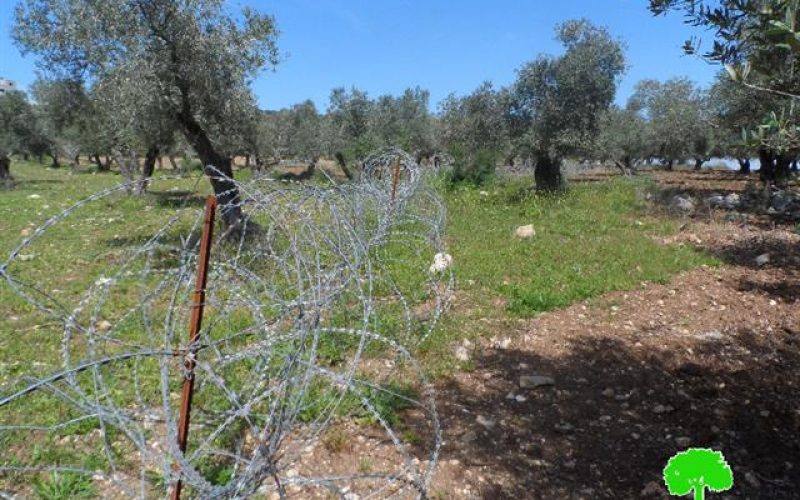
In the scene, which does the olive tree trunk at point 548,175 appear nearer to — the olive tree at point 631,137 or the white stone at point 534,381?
the olive tree at point 631,137

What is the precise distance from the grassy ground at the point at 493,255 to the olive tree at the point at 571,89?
5.71 feet

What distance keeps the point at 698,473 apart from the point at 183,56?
10.1 metres

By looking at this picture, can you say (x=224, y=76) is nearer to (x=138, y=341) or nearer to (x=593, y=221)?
(x=138, y=341)

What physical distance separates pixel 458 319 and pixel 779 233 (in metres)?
9.51

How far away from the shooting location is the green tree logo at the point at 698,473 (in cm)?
118

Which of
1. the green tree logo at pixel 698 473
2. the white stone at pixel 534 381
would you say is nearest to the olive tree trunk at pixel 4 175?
the white stone at pixel 534 381

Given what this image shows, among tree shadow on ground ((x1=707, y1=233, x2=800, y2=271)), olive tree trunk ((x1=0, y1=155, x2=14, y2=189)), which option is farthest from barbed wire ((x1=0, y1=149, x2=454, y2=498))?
olive tree trunk ((x1=0, y1=155, x2=14, y2=189))

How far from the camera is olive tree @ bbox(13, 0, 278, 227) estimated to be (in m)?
9.16

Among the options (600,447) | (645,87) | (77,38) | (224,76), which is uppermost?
(645,87)

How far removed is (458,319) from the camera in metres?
7.03

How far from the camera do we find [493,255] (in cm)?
1005

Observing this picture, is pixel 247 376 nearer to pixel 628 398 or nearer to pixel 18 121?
pixel 628 398

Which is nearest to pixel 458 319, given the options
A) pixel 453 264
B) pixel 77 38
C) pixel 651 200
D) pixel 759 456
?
pixel 453 264

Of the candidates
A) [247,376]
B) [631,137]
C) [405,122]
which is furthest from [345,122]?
[247,376]
